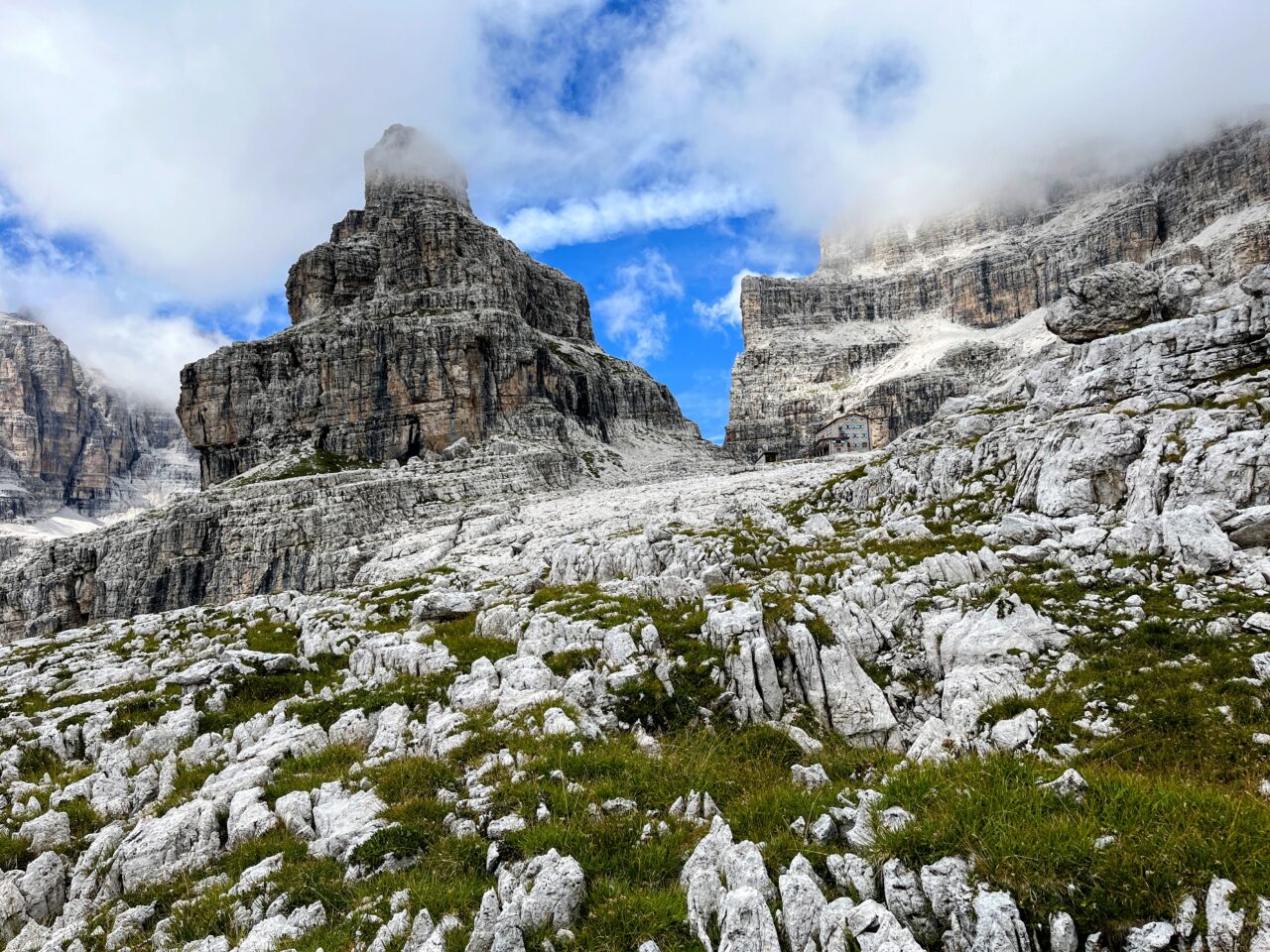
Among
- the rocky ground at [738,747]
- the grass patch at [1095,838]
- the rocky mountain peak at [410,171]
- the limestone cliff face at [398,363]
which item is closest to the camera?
the grass patch at [1095,838]

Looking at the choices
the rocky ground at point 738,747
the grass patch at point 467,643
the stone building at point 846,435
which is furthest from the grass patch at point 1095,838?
the stone building at point 846,435

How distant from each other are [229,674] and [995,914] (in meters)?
16.1

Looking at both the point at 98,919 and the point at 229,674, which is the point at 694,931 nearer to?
the point at 98,919

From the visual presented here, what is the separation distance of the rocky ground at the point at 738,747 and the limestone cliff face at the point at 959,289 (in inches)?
3836

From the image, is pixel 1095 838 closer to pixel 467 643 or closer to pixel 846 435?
pixel 467 643

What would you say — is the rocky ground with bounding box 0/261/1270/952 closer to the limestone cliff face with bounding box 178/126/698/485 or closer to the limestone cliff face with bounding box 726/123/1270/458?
the limestone cliff face with bounding box 178/126/698/485

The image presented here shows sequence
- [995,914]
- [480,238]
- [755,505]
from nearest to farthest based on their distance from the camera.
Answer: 1. [995,914]
2. [755,505]
3. [480,238]

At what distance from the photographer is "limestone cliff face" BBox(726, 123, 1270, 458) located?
128 m

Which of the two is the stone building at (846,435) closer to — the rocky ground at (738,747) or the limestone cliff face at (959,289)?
the limestone cliff face at (959,289)

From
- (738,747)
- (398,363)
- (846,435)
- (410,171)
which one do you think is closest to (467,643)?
(738,747)

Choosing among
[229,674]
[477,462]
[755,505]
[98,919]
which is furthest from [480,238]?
[98,919]

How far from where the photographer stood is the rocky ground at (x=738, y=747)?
17.9ft

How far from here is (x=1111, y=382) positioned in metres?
29.9

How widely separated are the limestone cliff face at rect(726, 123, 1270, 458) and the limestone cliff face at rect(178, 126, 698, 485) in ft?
155
